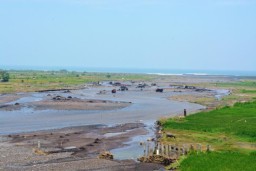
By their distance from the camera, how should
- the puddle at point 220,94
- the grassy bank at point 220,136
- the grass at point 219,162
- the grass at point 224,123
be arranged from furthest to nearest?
1. the puddle at point 220,94
2. the grass at point 224,123
3. the grassy bank at point 220,136
4. the grass at point 219,162

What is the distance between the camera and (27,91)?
124 metres

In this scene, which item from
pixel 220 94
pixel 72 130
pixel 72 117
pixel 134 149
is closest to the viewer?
pixel 134 149

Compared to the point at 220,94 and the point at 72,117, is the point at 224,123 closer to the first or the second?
the point at 72,117

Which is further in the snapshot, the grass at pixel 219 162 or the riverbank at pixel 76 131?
the riverbank at pixel 76 131

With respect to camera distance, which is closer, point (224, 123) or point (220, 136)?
point (220, 136)

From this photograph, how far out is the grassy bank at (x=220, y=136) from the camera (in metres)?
33.9

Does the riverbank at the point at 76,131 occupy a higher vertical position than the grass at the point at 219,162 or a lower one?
lower

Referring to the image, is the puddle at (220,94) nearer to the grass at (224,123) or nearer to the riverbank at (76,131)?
the riverbank at (76,131)

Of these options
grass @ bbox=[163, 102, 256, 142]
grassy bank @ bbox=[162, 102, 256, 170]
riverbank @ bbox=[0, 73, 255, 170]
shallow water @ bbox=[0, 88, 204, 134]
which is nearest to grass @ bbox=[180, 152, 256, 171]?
grassy bank @ bbox=[162, 102, 256, 170]

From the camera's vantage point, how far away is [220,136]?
4916 centimetres

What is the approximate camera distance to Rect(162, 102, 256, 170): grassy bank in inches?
1335

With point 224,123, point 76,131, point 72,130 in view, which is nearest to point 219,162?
point 224,123

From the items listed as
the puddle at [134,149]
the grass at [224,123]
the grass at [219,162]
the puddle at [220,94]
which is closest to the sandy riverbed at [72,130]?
the puddle at [134,149]

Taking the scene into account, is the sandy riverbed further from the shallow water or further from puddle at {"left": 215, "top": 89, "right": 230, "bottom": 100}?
puddle at {"left": 215, "top": 89, "right": 230, "bottom": 100}
